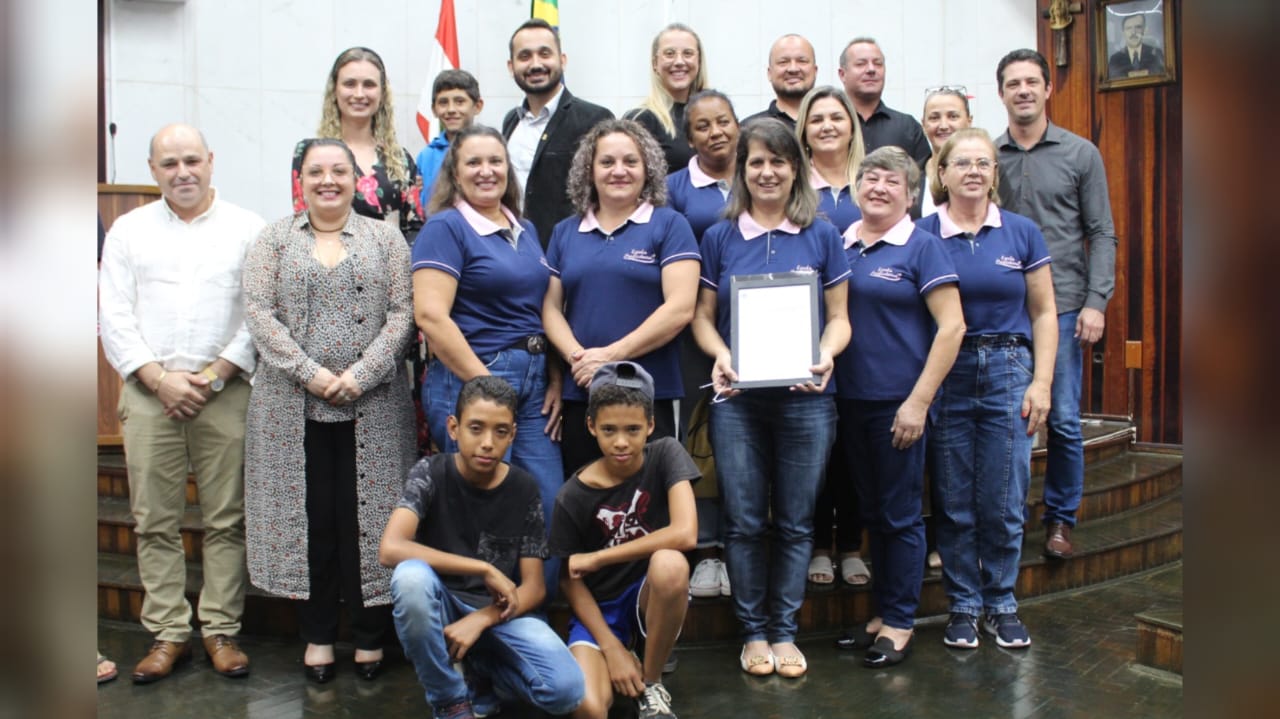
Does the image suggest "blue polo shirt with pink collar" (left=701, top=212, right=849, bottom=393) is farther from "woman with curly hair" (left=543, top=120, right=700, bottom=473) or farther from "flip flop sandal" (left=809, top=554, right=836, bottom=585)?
"flip flop sandal" (left=809, top=554, right=836, bottom=585)

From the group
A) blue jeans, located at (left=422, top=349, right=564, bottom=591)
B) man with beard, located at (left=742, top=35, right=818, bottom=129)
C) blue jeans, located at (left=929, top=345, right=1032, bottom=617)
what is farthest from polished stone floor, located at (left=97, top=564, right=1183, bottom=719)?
man with beard, located at (left=742, top=35, right=818, bottom=129)

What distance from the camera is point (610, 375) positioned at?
3.69m

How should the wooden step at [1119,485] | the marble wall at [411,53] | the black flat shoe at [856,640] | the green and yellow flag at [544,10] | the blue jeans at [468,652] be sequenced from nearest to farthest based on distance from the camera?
the blue jeans at [468,652] → the black flat shoe at [856,640] → the wooden step at [1119,485] → the marble wall at [411,53] → the green and yellow flag at [544,10]

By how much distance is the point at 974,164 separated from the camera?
4195 millimetres

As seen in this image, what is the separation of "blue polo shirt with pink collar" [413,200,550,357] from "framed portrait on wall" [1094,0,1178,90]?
5682 millimetres

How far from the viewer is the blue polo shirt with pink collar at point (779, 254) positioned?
4.01 meters

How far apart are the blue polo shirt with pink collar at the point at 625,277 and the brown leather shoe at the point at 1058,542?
218 cm

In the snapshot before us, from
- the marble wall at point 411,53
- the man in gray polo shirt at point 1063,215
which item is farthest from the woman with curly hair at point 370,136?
the marble wall at point 411,53

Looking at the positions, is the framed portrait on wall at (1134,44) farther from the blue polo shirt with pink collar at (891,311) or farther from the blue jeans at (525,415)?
the blue jeans at (525,415)

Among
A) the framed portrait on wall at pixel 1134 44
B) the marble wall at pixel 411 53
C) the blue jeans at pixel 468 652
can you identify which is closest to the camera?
the blue jeans at pixel 468 652

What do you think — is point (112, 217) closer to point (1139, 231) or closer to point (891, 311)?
point (891, 311)
